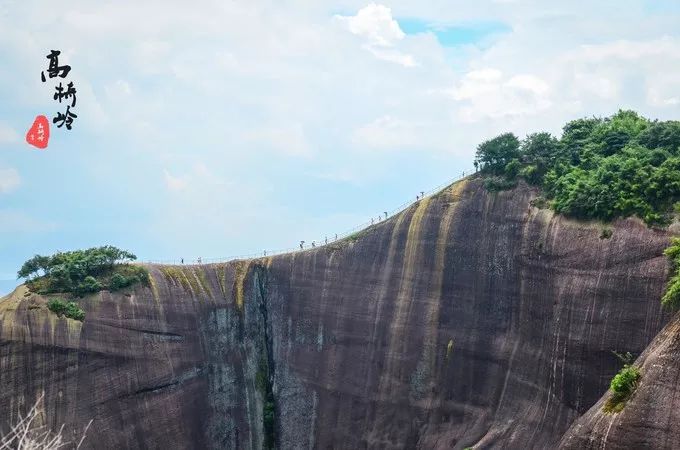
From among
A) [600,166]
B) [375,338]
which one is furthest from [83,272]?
[600,166]

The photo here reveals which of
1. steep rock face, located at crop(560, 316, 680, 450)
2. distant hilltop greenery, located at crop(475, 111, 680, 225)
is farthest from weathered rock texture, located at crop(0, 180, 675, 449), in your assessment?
steep rock face, located at crop(560, 316, 680, 450)

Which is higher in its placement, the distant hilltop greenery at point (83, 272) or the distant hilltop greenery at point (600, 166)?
the distant hilltop greenery at point (600, 166)

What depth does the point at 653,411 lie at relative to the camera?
3042 centimetres

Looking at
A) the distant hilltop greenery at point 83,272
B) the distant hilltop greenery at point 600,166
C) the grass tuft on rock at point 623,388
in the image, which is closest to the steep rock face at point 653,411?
the grass tuft on rock at point 623,388

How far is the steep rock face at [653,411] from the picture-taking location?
30.0 m

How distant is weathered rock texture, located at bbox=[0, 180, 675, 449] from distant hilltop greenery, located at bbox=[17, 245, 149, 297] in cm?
112

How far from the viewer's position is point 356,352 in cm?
5038

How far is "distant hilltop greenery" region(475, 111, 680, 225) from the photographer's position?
137 ft

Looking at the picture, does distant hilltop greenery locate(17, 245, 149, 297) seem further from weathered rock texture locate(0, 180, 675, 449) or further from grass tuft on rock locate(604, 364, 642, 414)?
grass tuft on rock locate(604, 364, 642, 414)

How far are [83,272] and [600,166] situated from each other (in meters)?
30.7

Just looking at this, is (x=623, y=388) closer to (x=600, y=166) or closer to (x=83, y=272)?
(x=600, y=166)

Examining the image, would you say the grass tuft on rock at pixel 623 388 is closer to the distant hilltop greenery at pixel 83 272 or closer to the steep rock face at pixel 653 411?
the steep rock face at pixel 653 411

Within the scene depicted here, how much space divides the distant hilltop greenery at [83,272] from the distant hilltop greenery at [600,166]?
890 inches

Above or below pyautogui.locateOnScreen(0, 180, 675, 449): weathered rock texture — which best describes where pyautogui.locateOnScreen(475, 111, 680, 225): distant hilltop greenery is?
above
